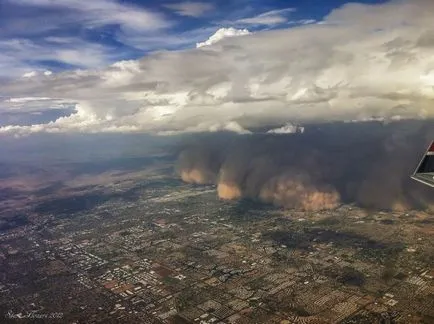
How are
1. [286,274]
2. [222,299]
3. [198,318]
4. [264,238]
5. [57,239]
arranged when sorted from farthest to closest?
[57,239] → [264,238] → [286,274] → [222,299] → [198,318]

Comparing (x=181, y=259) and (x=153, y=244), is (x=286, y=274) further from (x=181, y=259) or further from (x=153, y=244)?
(x=153, y=244)

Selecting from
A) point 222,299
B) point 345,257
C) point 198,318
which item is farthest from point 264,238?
point 198,318

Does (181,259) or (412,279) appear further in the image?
(181,259)

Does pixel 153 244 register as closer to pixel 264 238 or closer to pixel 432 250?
pixel 264 238

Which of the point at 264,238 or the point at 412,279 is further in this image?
the point at 264,238

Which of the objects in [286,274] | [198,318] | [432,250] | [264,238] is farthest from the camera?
[264,238]

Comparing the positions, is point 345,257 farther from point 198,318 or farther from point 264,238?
point 198,318

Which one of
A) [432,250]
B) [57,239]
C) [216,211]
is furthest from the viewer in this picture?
[216,211]

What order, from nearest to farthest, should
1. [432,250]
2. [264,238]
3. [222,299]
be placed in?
[222,299]
[432,250]
[264,238]

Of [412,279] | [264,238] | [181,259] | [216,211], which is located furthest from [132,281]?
[216,211]
